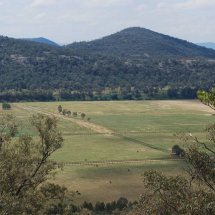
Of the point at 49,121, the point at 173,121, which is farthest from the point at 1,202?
the point at 173,121

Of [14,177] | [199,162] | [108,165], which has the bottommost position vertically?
[108,165]

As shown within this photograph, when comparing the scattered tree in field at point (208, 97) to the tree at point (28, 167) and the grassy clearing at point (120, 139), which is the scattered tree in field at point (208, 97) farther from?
the grassy clearing at point (120, 139)

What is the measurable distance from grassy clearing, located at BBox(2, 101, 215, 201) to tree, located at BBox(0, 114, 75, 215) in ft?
65.4

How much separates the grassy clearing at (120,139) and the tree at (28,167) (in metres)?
19.9

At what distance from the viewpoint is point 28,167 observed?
30.2 m

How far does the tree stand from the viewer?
1076 inches

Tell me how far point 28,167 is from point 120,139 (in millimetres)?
→ 86713

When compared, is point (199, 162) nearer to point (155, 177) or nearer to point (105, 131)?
point (155, 177)

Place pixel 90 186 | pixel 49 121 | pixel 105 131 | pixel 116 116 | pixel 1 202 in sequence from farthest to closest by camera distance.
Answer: pixel 116 116 → pixel 105 131 → pixel 90 186 → pixel 49 121 → pixel 1 202

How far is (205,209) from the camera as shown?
69.2 ft

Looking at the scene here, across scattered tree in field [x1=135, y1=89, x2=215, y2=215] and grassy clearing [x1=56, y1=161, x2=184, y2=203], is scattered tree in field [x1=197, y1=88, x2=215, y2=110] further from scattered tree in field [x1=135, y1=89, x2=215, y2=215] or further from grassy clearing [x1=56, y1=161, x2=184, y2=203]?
grassy clearing [x1=56, y1=161, x2=184, y2=203]

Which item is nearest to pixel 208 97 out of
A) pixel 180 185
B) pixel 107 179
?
pixel 180 185

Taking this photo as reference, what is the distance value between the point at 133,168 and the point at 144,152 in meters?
14.4

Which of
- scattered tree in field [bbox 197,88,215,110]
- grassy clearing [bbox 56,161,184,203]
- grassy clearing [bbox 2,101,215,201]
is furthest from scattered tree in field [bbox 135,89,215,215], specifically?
grassy clearing [bbox 56,161,184,203]
